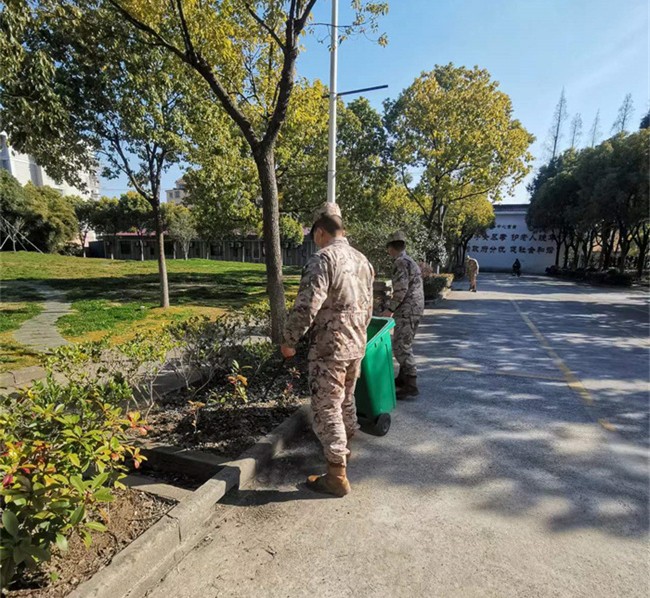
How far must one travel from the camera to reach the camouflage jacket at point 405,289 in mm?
4449

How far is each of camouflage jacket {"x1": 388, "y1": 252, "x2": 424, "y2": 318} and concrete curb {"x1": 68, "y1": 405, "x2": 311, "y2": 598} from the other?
2.21m

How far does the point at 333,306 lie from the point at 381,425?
151cm

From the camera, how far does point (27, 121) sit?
5805mm

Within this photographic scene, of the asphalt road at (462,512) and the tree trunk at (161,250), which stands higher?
the tree trunk at (161,250)

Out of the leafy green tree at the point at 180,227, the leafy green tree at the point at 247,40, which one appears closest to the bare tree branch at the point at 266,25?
the leafy green tree at the point at 247,40

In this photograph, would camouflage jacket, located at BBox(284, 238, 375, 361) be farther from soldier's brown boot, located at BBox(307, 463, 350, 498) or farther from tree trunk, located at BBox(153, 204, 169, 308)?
tree trunk, located at BBox(153, 204, 169, 308)

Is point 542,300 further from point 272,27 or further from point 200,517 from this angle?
point 200,517

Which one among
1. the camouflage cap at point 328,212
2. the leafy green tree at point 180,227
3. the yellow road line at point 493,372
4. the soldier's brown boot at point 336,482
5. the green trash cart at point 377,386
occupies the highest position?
the leafy green tree at point 180,227

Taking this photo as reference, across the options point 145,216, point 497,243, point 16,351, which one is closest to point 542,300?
point 16,351

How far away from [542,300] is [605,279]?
38.4 ft

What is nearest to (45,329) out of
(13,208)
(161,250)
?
(161,250)

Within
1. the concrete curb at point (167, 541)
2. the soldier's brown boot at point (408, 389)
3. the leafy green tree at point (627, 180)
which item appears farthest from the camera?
the leafy green tree at point (627, 180)

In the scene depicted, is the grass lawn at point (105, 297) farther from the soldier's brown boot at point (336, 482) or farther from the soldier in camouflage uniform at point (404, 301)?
the soldier in camouflage uniform at point (404, 301)

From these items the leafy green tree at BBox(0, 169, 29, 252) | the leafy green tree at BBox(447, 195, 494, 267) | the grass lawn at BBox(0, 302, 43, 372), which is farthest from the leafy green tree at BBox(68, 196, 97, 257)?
the leafy green tree at BBox(447, 195, 494, 267)
